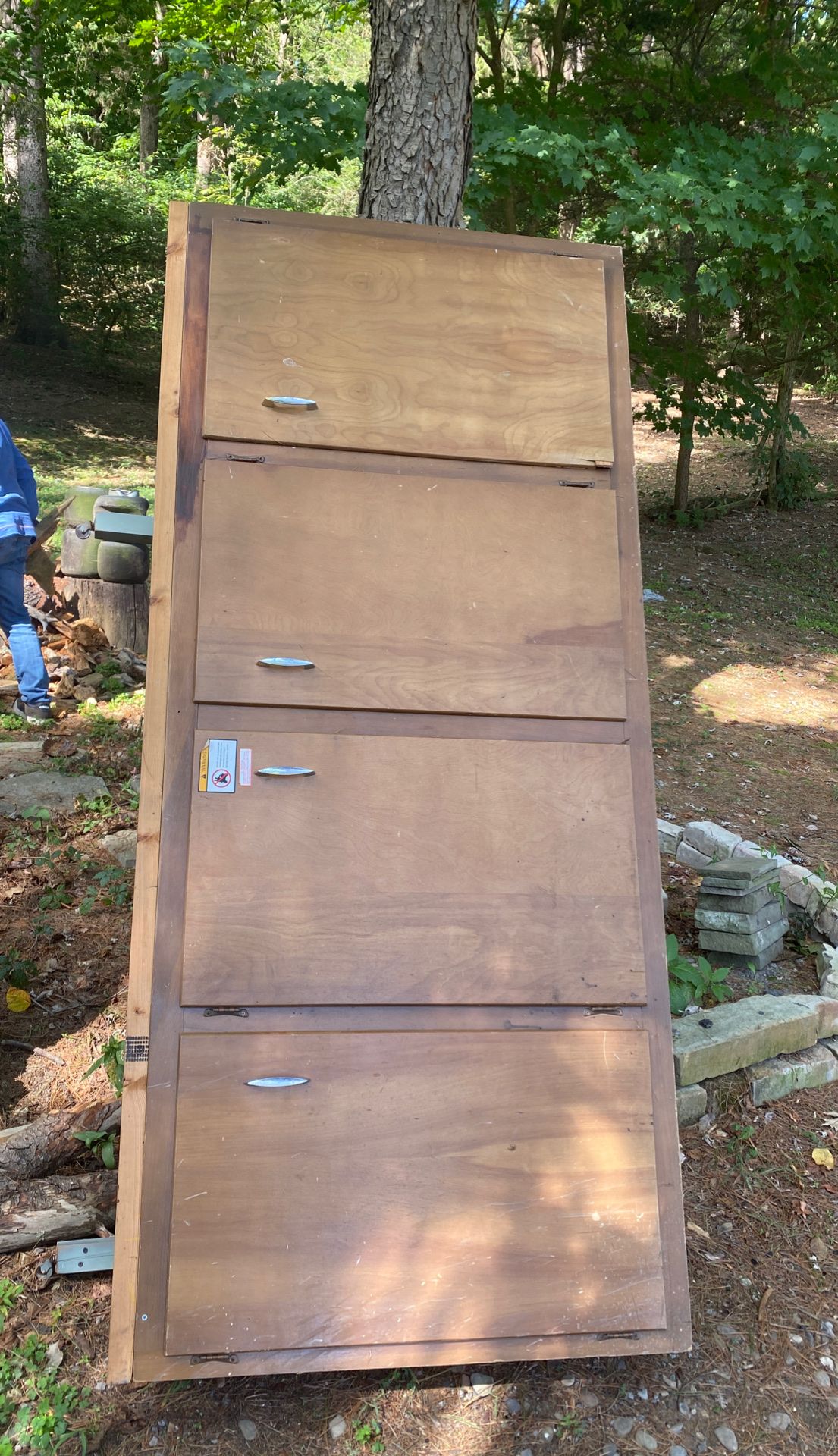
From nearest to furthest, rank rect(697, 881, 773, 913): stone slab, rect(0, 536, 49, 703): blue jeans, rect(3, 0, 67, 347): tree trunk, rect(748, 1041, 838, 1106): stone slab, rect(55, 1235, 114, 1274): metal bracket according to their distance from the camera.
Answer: rect(55, 1235, 114, 1274): metal bracket < rect(748, 1041, 838, 1106): stone slab < rect(697, 881, 773, 913): stone slab < rect(0, 536, 49, 703): blue jeans < rect(3, 0, 67, 347): tree trunk

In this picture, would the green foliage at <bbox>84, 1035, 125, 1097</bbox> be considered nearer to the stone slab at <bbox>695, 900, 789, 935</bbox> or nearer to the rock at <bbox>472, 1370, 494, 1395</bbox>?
the rock at <bbox>472, 1370, 494, 1395</bbox>

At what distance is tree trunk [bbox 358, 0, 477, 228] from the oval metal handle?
2046 millimetres

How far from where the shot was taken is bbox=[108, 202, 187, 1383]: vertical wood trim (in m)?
A: 1.84

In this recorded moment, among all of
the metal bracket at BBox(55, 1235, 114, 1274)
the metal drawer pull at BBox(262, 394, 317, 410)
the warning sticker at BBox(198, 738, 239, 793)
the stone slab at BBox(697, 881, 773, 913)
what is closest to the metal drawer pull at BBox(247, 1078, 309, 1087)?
the warning sticker at BBox(198, 738, 239, 793)

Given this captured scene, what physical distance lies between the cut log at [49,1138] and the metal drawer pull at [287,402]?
1654 millimetres

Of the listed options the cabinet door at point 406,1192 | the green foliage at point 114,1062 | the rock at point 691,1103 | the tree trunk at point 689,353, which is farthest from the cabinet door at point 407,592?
the tree trunk at point 689,353

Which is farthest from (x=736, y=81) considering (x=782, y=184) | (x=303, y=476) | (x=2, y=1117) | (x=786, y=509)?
(x=2, y=1117)

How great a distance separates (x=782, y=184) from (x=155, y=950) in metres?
6.24

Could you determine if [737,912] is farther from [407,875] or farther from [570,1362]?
[407,875]

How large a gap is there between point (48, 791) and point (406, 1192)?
3.26 meters

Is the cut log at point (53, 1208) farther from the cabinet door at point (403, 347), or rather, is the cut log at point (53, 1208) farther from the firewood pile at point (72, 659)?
the firewood pile at point (72, 659)

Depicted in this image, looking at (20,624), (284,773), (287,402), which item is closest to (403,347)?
(287,402)

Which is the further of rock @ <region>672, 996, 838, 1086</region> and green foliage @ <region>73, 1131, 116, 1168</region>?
rock @ <region>672, 996, 838, 1086</region>

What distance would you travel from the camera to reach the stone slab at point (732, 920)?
11.1ft
